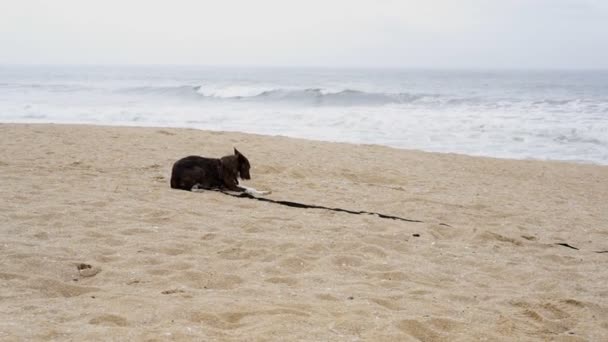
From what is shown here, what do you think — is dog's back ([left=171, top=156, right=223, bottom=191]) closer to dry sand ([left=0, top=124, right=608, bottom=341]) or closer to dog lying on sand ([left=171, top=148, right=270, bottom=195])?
dog lying on sand ([left=171, top=148, right=270, bottom=195])

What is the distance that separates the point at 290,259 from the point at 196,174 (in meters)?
3.19

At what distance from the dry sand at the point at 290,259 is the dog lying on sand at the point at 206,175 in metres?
0.31

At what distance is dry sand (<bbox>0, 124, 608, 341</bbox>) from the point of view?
3.58 m

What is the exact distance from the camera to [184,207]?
6688mm

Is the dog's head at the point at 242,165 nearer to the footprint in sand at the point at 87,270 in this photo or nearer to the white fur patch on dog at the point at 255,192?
the white fur patch on dog at the point at 255,192

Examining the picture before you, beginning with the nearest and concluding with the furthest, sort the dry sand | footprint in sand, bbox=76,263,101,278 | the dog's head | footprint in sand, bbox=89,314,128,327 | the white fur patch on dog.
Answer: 1. footprint in sand, bbox=89,314,128,327
2. the dry sand
3. footprint in sand, bbox=76,263,101,278
4. the white fur patch on dog
5. the dog's head

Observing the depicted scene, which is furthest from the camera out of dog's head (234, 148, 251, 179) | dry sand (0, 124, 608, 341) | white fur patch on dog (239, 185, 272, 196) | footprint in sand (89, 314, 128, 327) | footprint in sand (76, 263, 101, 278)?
dog's head (234, 148, 251, 179)

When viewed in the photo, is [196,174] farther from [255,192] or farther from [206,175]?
[255,192]

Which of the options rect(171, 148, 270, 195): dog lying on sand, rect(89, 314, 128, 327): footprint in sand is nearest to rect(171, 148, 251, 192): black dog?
rect(171, 148, 270, 195): dog lying on sand

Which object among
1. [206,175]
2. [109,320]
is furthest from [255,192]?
[109,320]

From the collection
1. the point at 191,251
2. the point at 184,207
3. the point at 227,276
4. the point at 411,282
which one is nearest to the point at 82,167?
the point at 184,207

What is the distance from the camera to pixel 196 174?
780 cm

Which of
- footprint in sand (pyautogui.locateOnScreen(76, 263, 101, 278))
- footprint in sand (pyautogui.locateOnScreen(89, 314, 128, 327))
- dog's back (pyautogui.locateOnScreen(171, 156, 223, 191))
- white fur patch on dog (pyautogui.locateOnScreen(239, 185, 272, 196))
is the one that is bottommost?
white fur patch on dog (pyautogui.locateOnScreen(239, 185, 272, 196))

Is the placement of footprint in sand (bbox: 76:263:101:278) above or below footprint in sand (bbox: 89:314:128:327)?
below
